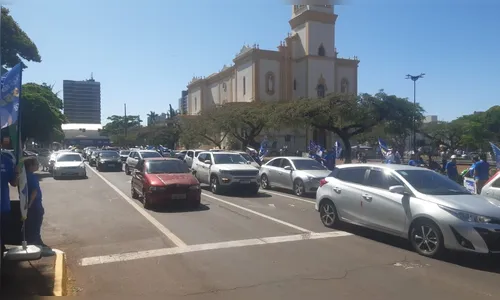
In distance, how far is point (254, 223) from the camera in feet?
33.3

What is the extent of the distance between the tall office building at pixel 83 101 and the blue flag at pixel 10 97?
153771mm

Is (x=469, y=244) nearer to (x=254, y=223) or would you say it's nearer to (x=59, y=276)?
(x=254, y=223)

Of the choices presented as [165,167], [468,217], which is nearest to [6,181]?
[468,217]

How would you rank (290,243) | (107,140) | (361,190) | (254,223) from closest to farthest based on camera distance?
(290,243), (361,190), (254,223), (107,140)

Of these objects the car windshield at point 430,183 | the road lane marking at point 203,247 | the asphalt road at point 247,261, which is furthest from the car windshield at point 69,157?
the car windshield at point 430,183

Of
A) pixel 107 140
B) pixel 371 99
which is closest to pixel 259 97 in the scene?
pixel 371 99

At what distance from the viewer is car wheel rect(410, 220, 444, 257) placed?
6953 millimetres

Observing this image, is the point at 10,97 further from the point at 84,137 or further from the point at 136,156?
the point at 84,137

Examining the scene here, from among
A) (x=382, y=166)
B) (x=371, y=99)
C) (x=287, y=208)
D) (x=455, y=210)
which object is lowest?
(x=287, y=208)

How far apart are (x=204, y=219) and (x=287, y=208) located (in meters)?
3.05

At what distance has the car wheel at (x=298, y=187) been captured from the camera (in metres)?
15.7

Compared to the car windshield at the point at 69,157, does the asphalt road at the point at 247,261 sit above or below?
below

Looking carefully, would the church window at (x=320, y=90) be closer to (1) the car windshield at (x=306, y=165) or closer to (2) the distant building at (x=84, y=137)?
(1) the car windshield at (x=306, y=165)

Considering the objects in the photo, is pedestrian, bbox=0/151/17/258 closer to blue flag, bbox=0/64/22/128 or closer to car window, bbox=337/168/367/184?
blue flag, bbox=0/64/22/128
